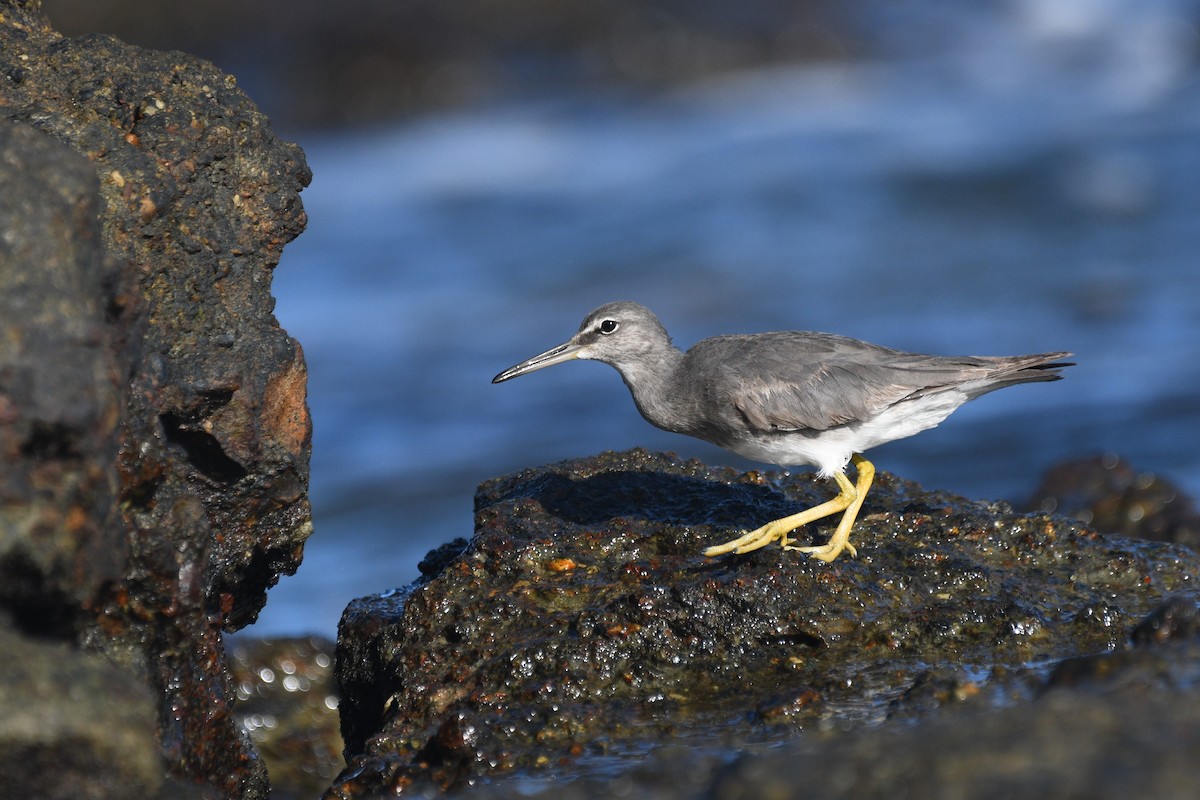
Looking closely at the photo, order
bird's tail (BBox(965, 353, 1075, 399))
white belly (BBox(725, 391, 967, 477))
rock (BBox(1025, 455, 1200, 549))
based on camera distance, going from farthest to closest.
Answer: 1. rock (BBox(1025, 455, 1200, 549))
2. bird's tail (BBox(965, 353, 1075, 399))
3. white belly (BBox(725, 391, 967, 477))

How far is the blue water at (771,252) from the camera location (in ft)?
40.9

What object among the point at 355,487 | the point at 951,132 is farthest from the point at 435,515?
the point at 951,132

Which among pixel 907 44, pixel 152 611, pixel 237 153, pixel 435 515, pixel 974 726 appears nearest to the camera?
pixel 974 726

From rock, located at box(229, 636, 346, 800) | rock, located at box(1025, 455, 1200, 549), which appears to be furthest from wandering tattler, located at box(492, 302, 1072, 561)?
rock, located at box(1025, 455, 1200, 549)

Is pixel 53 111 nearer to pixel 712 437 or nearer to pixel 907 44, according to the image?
pixel 712 437

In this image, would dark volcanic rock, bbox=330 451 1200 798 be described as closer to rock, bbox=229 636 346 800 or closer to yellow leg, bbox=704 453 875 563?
yellow leg, bbox=704 453 875 563

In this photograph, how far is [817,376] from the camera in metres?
6.71

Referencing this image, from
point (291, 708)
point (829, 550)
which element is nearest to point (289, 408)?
point (829, 550)

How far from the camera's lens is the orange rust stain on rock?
5.46 meters

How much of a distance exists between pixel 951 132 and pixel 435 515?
46.9 feet

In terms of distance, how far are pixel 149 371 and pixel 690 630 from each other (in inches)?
92.0

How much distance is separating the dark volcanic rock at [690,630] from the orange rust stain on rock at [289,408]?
85 centimetres

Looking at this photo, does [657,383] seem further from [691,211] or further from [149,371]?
[691,211]

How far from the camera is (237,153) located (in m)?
5.54
